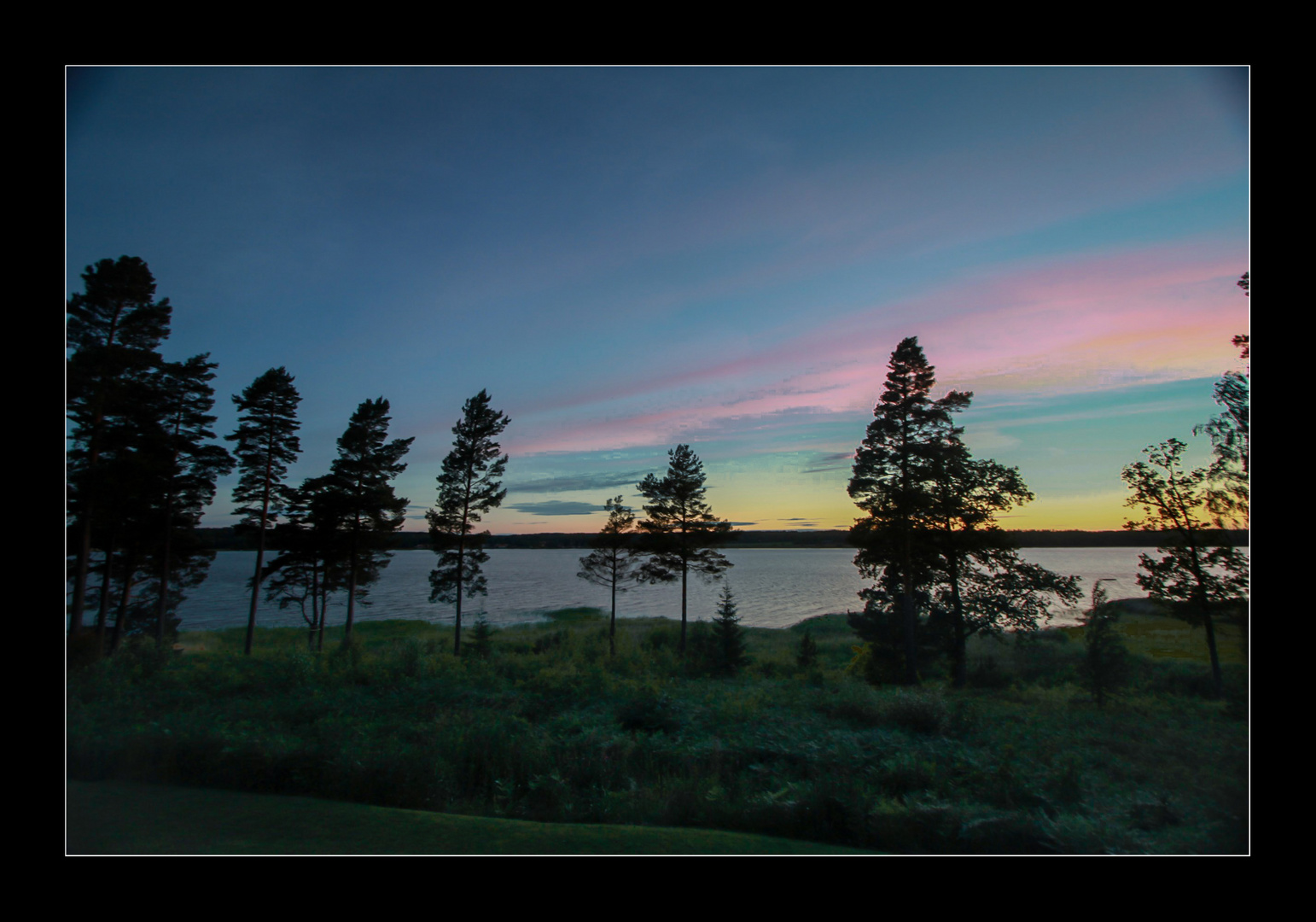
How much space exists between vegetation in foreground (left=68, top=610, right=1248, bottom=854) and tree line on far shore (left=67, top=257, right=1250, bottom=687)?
9.05 ft

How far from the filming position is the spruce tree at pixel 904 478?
18219mm

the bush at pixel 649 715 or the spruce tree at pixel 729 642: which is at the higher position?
the bush at pixel 649 715

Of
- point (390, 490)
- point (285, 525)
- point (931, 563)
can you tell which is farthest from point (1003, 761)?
point (285, 525)

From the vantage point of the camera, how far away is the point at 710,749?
33.8ft

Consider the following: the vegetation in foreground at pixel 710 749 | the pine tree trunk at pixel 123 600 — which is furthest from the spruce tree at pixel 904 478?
the pine tree trunk at pixel 123 600

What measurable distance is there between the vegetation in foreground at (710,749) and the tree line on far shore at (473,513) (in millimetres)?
2758

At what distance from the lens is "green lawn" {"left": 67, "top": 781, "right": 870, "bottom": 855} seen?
6.88m

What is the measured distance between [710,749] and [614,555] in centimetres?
2007

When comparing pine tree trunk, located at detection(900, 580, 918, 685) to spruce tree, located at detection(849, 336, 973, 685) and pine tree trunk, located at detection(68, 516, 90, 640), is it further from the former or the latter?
pine tree trunk, located at detection(68, 516, 90, 640)

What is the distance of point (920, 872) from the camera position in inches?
245

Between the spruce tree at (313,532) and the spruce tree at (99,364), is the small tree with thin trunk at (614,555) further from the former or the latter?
the spruce tree at (99,364)

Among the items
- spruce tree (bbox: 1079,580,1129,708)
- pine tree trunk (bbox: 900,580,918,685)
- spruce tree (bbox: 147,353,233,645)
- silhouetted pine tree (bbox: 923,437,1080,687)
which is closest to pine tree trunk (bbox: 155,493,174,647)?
spruce tree (bbox: 147,353,233,645)
